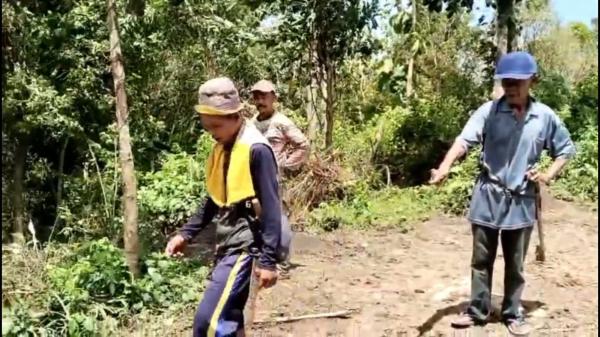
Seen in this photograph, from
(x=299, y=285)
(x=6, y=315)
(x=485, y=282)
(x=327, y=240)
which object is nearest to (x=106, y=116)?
(x=327, y=240)

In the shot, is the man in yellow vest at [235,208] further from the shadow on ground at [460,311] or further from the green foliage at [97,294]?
the shadow on ground at [460,311]

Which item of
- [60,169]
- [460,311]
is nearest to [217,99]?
[460,311]

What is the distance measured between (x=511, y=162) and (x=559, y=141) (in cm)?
27

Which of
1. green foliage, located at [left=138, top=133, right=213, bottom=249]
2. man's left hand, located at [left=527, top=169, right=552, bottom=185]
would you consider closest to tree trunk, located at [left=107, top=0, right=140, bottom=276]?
green foliage, located at [left=138, top=133, right=213, bottom=249]

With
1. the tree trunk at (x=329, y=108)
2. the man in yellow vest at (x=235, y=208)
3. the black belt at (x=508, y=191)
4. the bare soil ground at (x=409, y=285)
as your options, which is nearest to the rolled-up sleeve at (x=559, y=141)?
the black belt at (x=508, y=191)

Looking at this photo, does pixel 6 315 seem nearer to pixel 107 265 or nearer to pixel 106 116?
pixel 107 265

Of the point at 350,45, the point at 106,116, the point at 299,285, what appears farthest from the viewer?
the point at 350,45

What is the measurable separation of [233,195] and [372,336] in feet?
6.11

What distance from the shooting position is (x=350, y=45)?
391 inches

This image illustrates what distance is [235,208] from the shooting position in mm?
3219

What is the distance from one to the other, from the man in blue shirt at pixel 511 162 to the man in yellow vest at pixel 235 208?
4.07ft

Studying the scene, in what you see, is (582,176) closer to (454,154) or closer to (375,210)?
(375,210)

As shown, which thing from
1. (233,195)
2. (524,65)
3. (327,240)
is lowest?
(327,240)

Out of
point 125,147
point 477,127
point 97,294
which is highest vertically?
point 477,127
